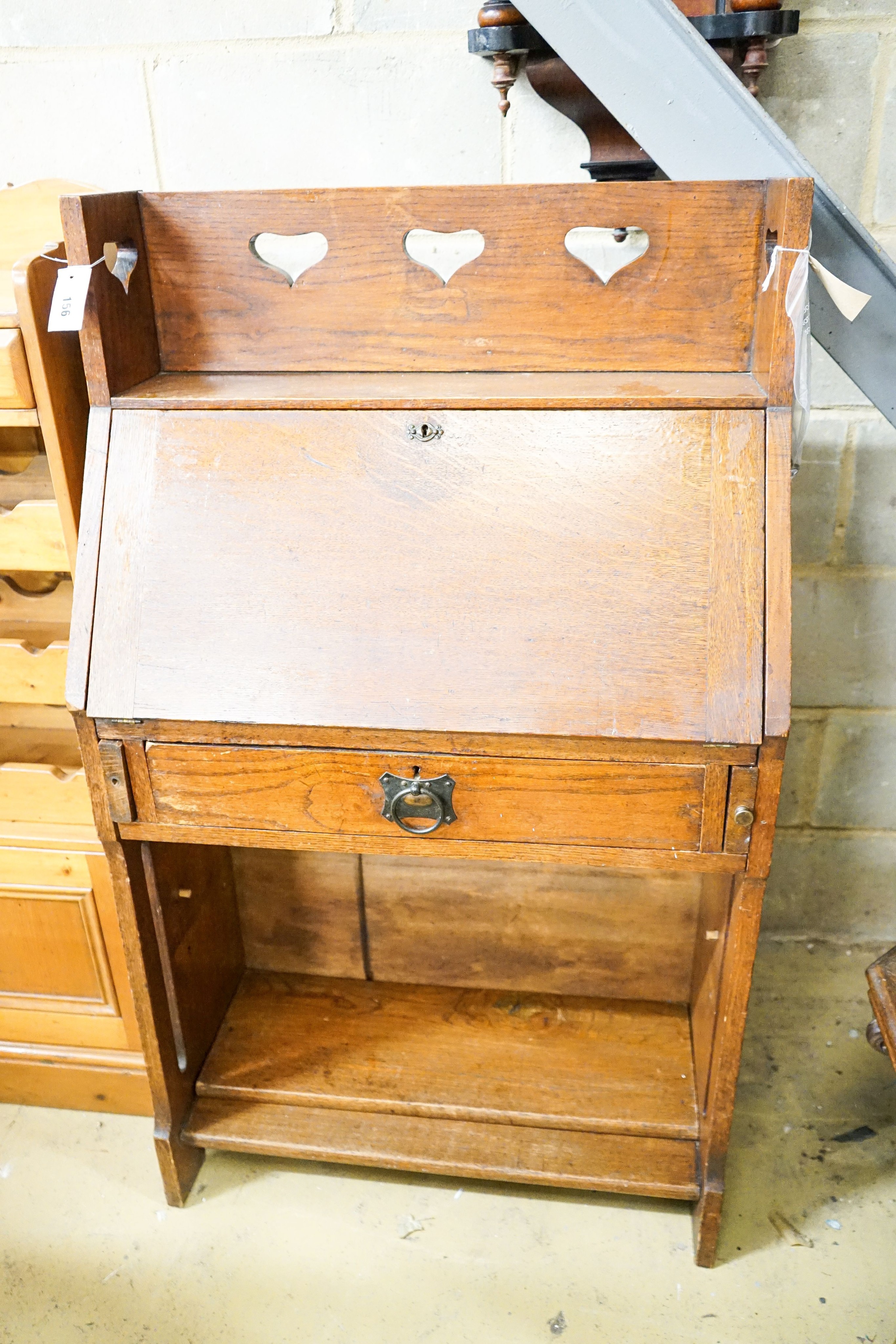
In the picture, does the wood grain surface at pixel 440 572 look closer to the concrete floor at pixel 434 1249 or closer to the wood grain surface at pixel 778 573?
the wood grain surface at pixel 778 573

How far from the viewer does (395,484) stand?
3.84 feet

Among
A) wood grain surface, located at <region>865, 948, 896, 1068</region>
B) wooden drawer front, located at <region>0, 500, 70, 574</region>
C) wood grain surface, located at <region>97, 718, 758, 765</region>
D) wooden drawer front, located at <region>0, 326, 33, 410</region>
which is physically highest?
wooden drawer front, located at <region>0, 326, 33, 410</region>

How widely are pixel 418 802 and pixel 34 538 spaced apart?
65 centimetres

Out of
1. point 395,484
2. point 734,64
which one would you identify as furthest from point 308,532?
point 734,64

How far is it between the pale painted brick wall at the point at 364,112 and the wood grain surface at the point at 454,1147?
1026mm

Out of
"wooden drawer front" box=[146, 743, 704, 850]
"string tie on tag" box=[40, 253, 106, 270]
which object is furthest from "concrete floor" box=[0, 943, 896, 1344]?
"string tie on tag" box=[40, 253, 106, 270]

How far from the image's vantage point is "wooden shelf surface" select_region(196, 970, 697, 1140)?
4.96ft

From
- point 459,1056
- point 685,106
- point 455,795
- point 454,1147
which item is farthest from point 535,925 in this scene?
point 685,106

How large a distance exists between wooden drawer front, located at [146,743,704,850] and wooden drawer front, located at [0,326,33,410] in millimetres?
475

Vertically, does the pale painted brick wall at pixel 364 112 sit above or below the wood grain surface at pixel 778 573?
above

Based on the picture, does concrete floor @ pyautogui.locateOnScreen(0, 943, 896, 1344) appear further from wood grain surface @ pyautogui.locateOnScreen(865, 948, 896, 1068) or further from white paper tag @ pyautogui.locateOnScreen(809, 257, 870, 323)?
white paper tag @ pyautogui.locateOnScreen(809, 257, 870, 323)

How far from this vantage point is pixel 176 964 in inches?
57.6

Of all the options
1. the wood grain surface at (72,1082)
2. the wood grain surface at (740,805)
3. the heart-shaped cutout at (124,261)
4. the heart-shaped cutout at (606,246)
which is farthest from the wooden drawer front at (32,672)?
the heart-shaped cutout at (606,246)

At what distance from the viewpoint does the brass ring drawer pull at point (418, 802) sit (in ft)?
3.72
